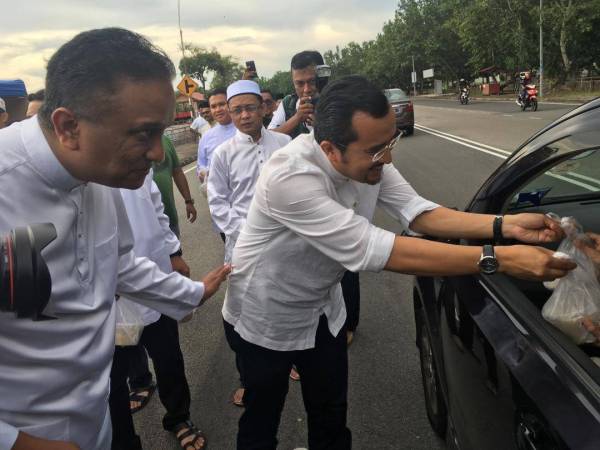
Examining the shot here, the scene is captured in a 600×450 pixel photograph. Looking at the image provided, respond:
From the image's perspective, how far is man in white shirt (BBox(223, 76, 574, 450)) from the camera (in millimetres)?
1474

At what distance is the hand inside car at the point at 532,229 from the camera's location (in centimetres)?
178

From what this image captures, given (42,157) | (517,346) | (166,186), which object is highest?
(42,157)

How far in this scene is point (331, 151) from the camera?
1.58 m

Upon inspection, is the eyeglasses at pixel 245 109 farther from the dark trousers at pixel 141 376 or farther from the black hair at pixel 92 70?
the black hair at pixel 92 70

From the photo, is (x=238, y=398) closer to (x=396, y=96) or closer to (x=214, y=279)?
(x=214, y=279)

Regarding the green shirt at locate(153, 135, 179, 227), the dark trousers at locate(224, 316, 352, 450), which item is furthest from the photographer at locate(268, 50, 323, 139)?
the dark trousers at locate(224, 316, 352, 450)

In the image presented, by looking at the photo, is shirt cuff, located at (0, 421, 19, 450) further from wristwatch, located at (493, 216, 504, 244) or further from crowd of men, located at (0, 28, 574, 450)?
wristwatch, located at (493, 216, 504, 244)

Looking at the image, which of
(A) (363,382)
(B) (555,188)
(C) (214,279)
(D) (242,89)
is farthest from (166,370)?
(B) (555,188)

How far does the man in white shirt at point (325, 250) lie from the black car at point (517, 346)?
194 mm

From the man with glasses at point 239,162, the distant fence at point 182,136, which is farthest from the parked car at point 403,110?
the distant fence at point 182,136

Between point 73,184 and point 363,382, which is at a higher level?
point 73,184

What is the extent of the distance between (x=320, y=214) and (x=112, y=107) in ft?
2.15

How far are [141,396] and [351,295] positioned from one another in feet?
4.84

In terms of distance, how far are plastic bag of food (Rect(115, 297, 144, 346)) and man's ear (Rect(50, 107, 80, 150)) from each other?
123 cm
